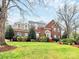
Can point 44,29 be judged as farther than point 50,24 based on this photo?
No

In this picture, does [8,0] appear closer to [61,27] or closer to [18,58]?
[18,58]

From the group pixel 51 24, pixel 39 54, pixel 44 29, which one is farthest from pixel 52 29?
pixel 39 54

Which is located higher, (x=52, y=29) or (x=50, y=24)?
(x=50, y=24)

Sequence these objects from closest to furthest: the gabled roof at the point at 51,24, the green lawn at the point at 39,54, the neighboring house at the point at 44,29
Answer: the green lawn at the point at 39,54 → the neighboring house at the point at 44,29 → the gabled roof at the point at 51,24

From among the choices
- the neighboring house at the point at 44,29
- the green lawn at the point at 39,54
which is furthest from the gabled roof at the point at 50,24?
the green lawn at the point at 39,54

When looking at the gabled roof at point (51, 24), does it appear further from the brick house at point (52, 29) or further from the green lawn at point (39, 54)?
the green lawn at point (39, 54)

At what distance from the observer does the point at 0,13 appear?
26.1m

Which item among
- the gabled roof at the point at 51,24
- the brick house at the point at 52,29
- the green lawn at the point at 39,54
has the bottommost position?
the green lawn at the point at 39,54

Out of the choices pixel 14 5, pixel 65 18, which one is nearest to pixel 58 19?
pixel 65 18

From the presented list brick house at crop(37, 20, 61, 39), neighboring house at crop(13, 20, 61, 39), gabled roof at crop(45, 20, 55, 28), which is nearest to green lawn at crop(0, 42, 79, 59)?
neighboring house at crop(13, 20, 61, 39)

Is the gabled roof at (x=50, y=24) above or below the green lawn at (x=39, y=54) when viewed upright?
above

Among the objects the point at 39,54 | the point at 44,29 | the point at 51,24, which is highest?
the point at 51,24

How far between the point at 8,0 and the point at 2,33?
4.01 metres

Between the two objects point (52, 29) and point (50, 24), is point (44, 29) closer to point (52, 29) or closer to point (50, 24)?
point (50, 24)
